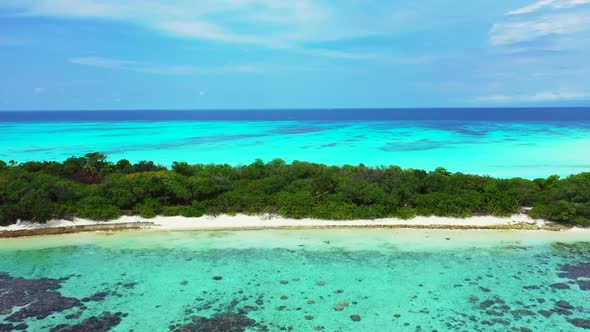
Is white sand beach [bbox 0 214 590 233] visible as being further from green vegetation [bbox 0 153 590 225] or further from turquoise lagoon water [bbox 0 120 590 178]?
turquoise lagoon water [bbox 0 120 590 178]

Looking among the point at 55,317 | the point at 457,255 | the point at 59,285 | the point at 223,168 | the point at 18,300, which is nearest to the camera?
the point at 55,317

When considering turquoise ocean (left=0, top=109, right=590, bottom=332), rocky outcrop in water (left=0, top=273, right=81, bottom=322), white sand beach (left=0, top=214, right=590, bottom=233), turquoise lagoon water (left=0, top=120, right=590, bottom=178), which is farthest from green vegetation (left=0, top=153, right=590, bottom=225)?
turquoise lagoon water (left=0, top=120, right=590, bottom=178)

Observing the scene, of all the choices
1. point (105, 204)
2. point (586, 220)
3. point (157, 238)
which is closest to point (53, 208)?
point (105, 204)

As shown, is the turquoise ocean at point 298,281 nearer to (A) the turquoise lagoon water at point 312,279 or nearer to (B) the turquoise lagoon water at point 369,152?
(A) the turquoise lagoon water at point 312,279

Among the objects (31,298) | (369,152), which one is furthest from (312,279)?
(369,152)

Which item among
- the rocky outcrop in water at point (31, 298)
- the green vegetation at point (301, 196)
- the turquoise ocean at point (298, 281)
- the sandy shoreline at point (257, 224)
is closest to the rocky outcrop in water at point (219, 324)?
the turquoise ocean at point (298, 281)

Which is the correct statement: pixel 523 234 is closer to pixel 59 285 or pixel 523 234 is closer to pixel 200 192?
pixel 200 192

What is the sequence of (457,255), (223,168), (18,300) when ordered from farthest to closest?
1. (223,168)
2. (457,255)
3. (18,300)
